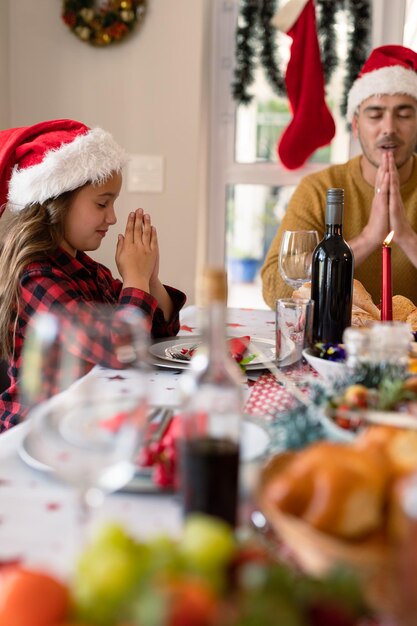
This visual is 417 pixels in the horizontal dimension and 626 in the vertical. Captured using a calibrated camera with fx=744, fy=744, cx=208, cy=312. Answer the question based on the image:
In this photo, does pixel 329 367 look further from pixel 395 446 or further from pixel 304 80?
pixel 304 80

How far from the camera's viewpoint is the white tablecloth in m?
0.62

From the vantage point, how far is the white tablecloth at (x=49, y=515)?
2.03 feet

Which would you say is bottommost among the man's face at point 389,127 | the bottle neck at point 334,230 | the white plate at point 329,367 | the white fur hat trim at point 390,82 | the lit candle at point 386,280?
the white plate at point 329,367

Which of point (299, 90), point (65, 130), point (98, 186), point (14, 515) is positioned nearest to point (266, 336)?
point (98, 186)

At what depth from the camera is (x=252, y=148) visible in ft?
11.2

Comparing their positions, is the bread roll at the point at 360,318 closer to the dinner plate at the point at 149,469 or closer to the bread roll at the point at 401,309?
the bread roll at the point at 401,309

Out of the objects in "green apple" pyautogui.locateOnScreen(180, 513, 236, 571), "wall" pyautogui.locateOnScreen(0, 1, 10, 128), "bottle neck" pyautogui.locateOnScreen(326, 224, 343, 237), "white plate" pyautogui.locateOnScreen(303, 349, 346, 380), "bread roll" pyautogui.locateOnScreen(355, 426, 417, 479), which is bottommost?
"white plate" pyautogui.locateOnScreen(303, 349, 346, 380)

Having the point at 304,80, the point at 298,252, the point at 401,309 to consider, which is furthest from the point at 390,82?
the point at 298,252

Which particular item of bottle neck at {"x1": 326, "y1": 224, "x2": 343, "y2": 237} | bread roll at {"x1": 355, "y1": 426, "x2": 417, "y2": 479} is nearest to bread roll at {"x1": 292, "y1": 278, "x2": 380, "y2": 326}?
bottle neck at {"x1": 326, "y1": 224, "x2": 343, "y2": 237}

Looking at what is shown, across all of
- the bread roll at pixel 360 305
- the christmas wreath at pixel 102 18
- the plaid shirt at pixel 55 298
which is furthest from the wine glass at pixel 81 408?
the christmas wreath at pixel 102 18

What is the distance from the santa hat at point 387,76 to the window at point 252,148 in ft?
2.35

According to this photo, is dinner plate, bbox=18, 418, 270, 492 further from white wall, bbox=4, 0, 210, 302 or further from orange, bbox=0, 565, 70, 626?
white wall, bbox=4, 0, 210, 302

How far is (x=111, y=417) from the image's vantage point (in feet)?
1.93

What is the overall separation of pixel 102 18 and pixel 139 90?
0.33 meters
